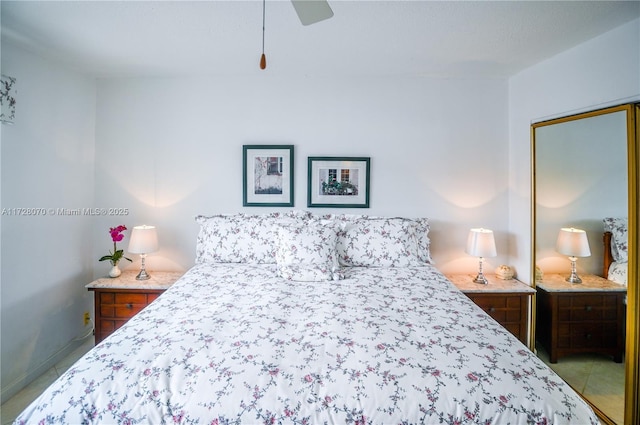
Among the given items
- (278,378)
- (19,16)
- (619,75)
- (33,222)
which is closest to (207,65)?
(19,16)

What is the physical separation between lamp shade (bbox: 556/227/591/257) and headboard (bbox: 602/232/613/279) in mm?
93

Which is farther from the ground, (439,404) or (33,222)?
(33,222)

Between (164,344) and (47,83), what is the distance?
246 centimetres

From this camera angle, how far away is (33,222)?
7.10 feet

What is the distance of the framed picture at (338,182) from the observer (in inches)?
107

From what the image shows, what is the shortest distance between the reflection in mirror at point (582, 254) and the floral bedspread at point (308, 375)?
117cm

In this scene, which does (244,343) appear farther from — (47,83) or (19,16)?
(47,83)

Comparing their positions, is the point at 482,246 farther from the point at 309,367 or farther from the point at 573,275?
the point at 309,367

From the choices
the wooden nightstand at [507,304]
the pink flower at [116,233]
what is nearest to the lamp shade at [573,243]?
the wooden nightstand at [507,304]

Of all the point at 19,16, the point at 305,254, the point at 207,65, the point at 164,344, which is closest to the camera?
the point at 164,344

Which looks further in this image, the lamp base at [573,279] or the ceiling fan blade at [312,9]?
the lamp base at [573,279]

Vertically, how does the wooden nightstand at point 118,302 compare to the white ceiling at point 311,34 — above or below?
below

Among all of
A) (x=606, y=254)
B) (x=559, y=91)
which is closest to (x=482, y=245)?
(x=606, y=254)

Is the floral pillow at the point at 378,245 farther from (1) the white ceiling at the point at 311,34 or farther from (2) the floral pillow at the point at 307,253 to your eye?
(1) the white ceiling at the point at 311,34
